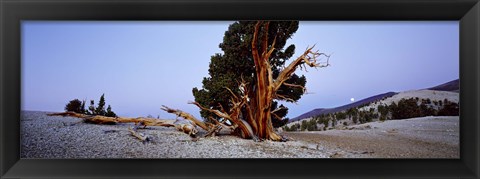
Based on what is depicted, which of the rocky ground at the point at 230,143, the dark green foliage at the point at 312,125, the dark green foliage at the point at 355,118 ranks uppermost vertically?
the dark green foliage at the point at 355,118

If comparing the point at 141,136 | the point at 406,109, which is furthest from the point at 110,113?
the point at 406,109

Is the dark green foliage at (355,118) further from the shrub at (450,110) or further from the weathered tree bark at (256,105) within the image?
the shrub at (450,110)

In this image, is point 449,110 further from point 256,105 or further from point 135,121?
point 135,121

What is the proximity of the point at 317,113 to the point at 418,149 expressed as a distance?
967 millimetres

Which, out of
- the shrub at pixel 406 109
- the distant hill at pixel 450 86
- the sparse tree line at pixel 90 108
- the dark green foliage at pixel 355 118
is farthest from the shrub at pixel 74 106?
the distant hill at pixel 450 86

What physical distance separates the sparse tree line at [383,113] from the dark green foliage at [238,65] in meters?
0.29

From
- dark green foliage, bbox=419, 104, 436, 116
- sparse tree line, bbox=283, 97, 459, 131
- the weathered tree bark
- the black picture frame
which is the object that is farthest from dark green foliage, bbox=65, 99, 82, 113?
dark green foliage, bbox=419, 104, 436, 116

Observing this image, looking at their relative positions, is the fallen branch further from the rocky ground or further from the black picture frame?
the black picture frame

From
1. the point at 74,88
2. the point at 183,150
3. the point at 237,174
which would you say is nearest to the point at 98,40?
the point at 74,88

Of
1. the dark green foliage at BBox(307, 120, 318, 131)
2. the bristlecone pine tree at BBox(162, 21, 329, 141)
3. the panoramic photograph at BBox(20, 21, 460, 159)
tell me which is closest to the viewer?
the panoramic photograph at BBox(20, 21, 460, 159)

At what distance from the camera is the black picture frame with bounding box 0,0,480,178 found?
351cm

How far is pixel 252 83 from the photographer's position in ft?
13.2

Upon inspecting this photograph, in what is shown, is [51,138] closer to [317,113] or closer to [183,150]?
[183,150]
